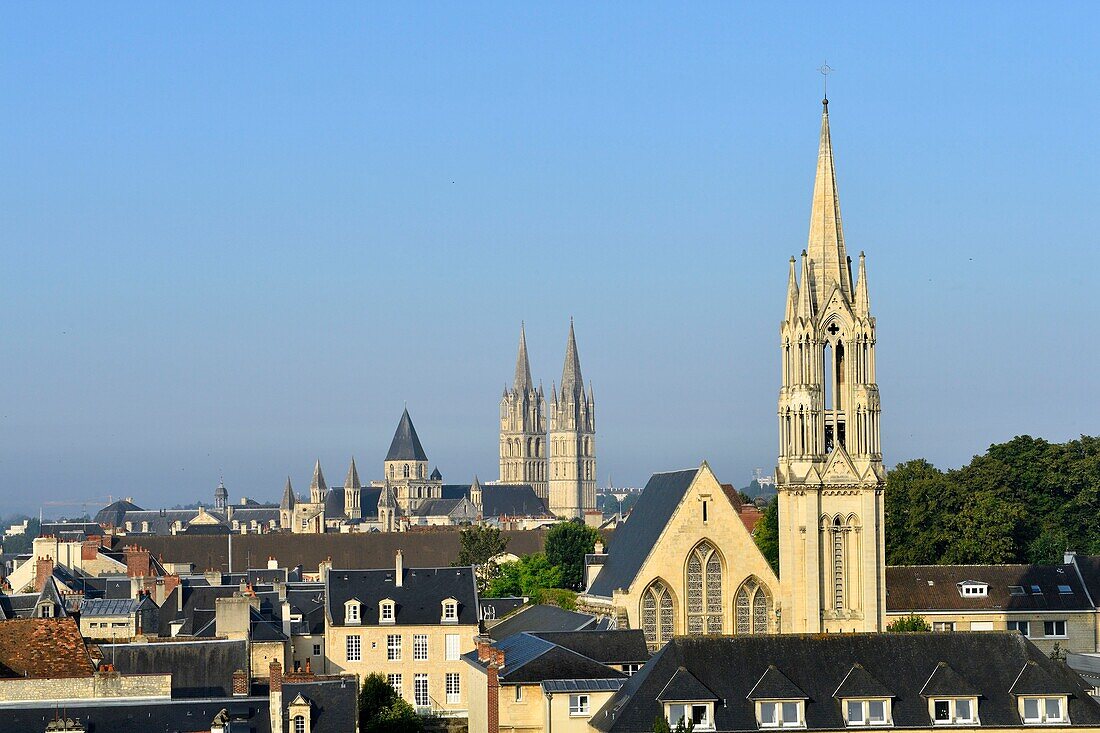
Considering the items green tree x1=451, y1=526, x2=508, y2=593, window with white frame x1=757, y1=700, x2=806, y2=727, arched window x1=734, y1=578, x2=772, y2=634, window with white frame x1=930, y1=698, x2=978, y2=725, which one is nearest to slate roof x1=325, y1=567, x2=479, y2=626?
arched window x1=734, y1=578, x2=772, y2=634

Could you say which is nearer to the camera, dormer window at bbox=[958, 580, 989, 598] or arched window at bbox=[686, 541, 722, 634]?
arched window at bbox=[686, 541, 722, 634]

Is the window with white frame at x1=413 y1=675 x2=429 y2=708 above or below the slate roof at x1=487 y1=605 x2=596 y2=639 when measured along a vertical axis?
below

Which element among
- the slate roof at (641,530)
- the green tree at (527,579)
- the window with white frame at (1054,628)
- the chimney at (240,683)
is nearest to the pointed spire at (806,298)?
the slate roof at (641,530)

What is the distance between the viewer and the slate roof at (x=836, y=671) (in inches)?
1992

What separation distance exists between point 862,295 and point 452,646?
23509mm

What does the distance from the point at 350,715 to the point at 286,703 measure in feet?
7.86

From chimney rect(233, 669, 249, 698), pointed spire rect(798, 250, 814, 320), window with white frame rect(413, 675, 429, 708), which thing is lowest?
window with white frame rect(413, 675, 429, 708)

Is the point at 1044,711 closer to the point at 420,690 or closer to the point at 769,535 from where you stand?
the point at 420,690

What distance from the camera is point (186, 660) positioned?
202 ft

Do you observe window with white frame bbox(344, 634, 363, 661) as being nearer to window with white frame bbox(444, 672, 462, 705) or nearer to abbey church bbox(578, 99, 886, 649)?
window with white frame bbox(444, 672, 462, 705)

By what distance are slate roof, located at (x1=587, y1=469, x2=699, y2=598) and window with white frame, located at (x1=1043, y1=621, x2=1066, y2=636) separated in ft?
57.4

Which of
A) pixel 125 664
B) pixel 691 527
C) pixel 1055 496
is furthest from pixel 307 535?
pixel 125 664

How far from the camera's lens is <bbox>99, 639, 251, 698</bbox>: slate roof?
60.5m

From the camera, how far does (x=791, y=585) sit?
7569 centimetres
